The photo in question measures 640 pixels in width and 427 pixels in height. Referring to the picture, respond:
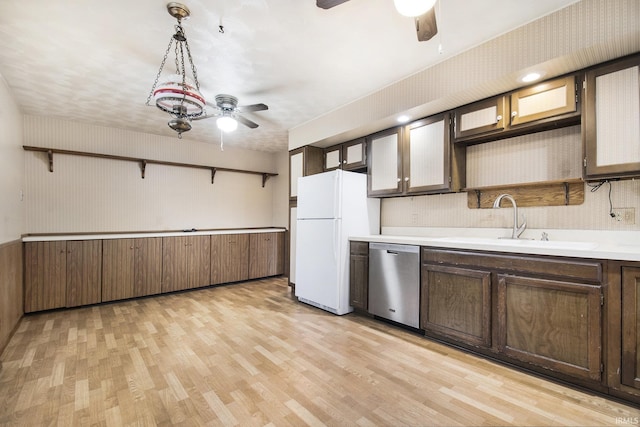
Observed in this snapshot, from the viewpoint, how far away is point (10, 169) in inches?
120

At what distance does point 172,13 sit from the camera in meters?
1.99

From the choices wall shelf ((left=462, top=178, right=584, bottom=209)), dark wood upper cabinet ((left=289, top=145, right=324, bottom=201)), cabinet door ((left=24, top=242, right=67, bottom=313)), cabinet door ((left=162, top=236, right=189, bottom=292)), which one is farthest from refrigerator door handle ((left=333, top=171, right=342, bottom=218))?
cabinet door ((left=24, top=242, right=67, bottom=313))

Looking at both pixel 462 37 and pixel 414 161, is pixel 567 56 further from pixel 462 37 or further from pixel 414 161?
pixel 414 161

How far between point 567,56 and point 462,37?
2.33 feet

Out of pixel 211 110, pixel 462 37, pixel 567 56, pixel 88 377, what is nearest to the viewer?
pixel 567 56

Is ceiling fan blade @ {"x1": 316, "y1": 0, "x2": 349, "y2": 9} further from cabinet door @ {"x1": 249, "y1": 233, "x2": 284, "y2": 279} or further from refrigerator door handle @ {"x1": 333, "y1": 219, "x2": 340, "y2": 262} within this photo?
cabinet door @ {"x1": 249, "y1": 233, "x2": 284, "y2": 279}

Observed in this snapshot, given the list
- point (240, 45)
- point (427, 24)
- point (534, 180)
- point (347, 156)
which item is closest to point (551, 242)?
point (534, 180)

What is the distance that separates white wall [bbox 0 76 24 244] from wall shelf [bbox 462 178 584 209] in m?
4.47

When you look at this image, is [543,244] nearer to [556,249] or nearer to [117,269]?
[556,249]

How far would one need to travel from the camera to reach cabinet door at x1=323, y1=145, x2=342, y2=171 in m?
4.13

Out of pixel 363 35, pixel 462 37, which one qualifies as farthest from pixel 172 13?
pixel 462 37

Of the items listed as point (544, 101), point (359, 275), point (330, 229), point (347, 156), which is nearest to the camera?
point (544, 101)

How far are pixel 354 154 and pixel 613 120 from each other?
2.46 m

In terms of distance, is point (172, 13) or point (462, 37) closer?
point (172, 13)
